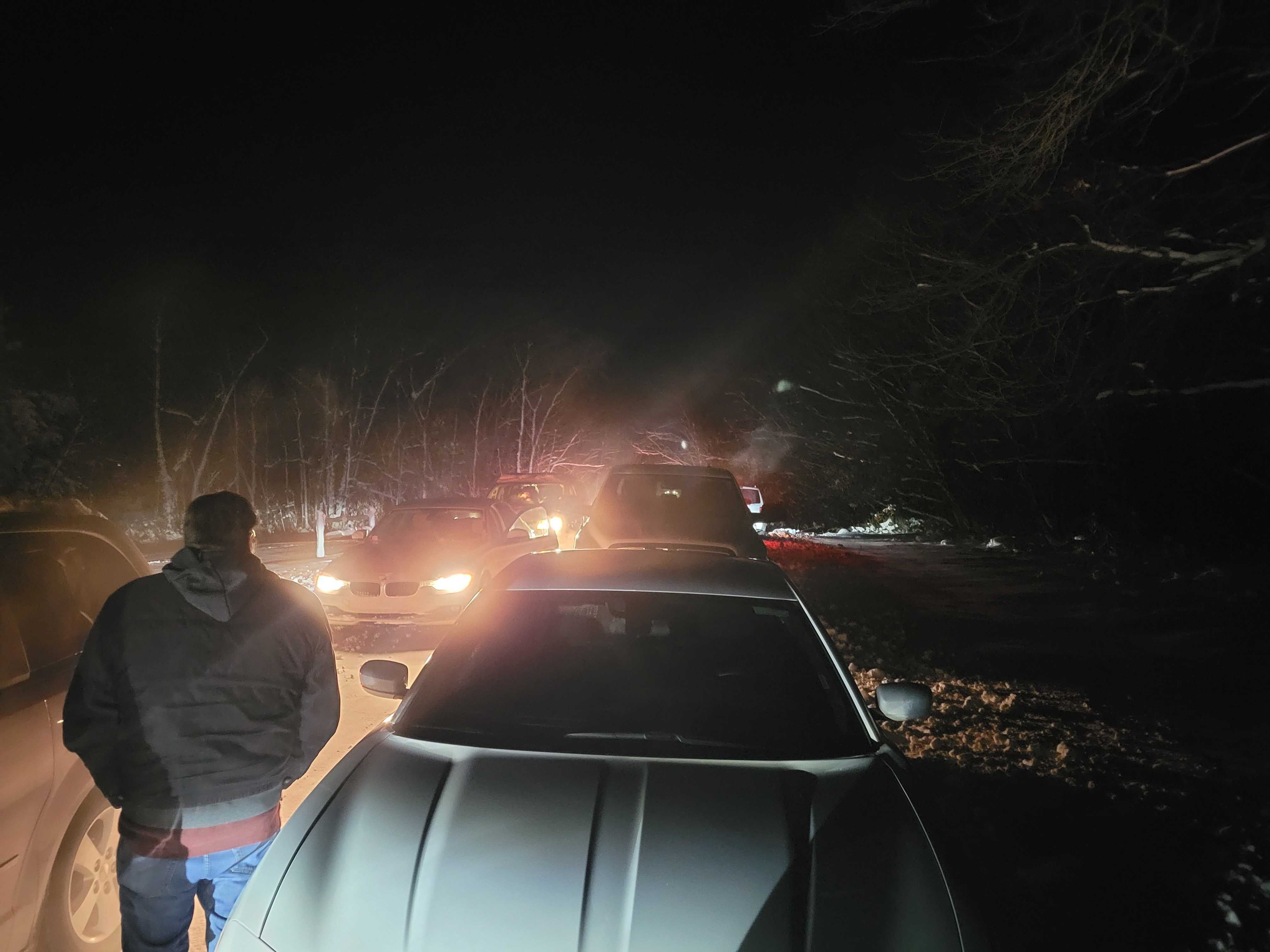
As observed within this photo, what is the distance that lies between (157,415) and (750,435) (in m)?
26.2

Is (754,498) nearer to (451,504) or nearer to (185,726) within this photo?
(451,504)

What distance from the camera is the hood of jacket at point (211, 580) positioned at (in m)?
2.68

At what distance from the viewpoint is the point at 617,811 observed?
7.69 feet

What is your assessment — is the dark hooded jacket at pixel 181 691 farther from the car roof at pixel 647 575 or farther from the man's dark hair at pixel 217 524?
the car roof at pixel 647 575

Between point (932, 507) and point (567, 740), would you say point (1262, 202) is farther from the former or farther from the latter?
point (932, 507)

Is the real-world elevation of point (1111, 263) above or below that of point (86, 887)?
above

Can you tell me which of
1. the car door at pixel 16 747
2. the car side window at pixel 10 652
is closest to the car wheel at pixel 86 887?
the car door at pixel 16 747

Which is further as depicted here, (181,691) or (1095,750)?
(1095,750)

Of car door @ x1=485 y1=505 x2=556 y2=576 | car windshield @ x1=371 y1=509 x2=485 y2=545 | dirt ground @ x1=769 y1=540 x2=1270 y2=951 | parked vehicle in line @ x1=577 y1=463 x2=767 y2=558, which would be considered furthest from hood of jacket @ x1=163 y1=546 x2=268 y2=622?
car windshield @ x1=371 y1=509 x2=485 y2=545

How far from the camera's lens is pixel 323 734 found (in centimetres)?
291

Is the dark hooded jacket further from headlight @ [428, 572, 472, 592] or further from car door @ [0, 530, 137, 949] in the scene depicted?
headlight @ [428, 572, 472, 592]

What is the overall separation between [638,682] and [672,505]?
20.9 ft

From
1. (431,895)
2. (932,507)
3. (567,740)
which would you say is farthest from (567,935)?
(932,507)

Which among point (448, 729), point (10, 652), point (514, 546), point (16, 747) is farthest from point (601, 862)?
point (514, 546)
